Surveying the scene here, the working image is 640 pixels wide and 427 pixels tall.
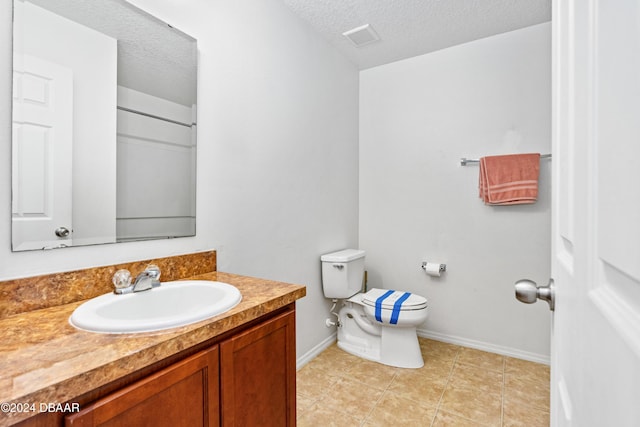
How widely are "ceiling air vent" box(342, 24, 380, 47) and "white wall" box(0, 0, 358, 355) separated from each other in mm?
207

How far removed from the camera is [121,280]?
1.13m

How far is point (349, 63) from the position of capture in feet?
9.19

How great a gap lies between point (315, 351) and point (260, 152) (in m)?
1.50

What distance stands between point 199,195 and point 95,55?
662 mm

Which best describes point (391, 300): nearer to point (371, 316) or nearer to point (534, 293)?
point (371, 316)

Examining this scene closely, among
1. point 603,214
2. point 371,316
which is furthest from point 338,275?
point 603,214

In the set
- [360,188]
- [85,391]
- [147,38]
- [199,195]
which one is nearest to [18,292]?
[85,391]

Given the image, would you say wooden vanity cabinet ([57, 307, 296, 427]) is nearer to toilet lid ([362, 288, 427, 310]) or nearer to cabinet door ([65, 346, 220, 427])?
cabinet door ([65, 346, 220, 427])

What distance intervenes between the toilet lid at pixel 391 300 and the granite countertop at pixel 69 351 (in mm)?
1353

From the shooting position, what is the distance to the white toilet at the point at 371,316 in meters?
2.15

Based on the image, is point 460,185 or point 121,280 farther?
point 460,185

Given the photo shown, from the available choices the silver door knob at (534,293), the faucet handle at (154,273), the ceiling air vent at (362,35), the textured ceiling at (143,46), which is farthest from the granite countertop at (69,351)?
the ceiling air vent at (362,35)

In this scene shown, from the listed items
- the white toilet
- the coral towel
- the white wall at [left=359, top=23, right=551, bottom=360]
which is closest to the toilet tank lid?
the white toilet

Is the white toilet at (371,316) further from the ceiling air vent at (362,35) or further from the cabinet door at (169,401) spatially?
the ceiling air vent at (362,35)
